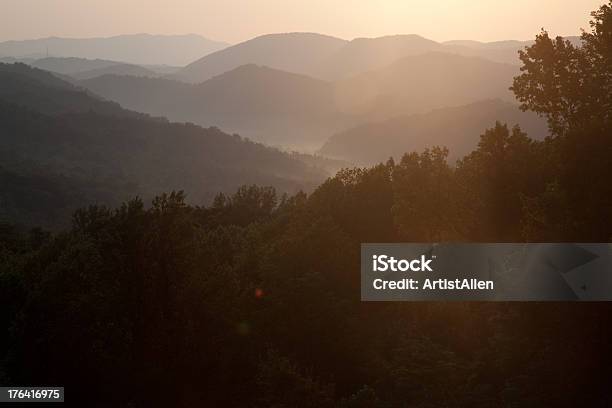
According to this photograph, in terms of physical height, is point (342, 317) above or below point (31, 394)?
above

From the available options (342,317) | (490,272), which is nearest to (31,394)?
(342,317)

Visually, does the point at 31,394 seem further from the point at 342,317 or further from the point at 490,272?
the point at 490,272

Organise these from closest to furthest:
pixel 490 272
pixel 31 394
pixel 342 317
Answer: pixel 31 394 → pixel 490 272 → pixel 342 317

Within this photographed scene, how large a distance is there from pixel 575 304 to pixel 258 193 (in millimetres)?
89075

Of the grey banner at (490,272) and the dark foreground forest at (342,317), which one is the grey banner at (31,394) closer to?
the dark foreground forest at (342,317)

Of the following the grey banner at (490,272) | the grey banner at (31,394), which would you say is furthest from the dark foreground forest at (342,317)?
the grey banner at (31,394)

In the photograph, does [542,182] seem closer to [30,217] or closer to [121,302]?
[121,302]

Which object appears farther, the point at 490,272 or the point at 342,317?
the point at 342,317

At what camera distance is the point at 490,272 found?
82.0ft

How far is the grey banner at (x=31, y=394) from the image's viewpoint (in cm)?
2159

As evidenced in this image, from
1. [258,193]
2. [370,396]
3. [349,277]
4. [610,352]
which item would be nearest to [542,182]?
[610,352]

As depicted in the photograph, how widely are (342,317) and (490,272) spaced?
962 cm

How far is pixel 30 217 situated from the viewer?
174250 mm

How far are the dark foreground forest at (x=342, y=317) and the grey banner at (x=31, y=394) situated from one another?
7.53 ft
